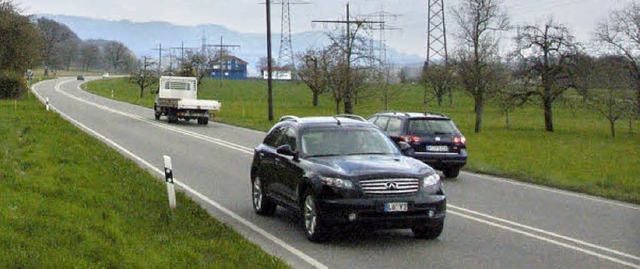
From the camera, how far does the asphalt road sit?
8.88 m

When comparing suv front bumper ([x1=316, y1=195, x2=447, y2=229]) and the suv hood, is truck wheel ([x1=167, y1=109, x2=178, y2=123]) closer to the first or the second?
the suv hood

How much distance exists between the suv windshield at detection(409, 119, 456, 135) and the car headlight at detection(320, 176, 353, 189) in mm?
9143

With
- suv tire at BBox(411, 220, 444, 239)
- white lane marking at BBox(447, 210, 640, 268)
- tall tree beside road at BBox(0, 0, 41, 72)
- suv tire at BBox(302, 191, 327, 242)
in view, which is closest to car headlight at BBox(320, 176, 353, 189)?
suv tire at BBox(302, 191, 327, 242)

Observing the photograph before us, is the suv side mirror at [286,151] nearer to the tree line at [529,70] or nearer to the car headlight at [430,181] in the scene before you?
the car headlight at [430,181]

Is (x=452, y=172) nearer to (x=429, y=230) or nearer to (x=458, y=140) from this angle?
A: (x=458, y=140)

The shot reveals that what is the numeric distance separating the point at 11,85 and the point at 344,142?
53386 mm

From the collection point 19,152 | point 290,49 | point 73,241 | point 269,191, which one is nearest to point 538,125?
point 290,49

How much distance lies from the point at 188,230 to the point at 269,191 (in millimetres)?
2204

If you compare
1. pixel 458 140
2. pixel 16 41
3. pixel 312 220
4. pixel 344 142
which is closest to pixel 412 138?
pixel 458 140

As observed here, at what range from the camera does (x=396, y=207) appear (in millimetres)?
9531

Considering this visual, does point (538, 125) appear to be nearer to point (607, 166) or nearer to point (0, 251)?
point (607, 166)

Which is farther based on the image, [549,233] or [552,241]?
[549,233]

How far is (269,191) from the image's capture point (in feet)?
39.2

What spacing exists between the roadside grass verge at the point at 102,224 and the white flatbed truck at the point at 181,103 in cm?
2432
